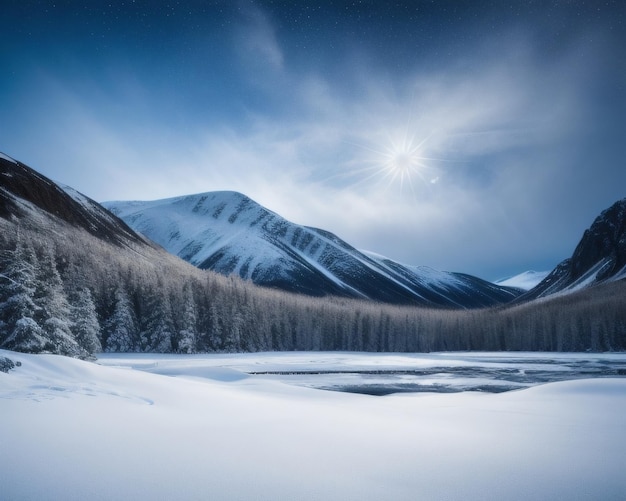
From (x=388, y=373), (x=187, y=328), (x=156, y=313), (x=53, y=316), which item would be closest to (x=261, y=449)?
(x=53, y=316)

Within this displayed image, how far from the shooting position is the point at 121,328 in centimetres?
6072

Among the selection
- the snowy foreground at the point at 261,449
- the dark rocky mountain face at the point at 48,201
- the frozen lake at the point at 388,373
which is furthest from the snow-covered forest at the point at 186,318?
the snowy foreground at the point at 261,449

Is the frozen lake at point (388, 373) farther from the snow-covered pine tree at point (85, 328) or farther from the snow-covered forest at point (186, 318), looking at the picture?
the snow-covered forest at point (186, 318)

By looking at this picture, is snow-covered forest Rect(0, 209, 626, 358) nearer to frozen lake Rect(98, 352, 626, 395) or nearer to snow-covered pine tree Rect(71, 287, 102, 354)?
snow-covered pine tree Rect(71, 287, 102, 354)

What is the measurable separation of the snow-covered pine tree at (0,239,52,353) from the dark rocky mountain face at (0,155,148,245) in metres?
100

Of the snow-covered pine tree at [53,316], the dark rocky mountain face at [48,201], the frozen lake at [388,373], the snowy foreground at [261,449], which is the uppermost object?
the dark rocky mountain face at [48,201]

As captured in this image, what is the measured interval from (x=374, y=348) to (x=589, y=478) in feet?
360

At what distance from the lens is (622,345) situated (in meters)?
87.1

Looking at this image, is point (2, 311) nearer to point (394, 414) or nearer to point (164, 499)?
point (394, 414)

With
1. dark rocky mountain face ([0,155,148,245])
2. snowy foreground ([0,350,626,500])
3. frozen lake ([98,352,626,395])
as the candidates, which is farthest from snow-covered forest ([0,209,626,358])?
snowy foreground ([0,350,626,500])

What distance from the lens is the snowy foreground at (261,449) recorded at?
4.03m

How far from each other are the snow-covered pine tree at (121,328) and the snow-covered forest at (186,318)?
156 millimetres

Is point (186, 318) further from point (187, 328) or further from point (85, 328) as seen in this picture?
point (85, 328)

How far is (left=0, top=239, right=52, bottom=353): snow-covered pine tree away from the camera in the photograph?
70.8 ft
